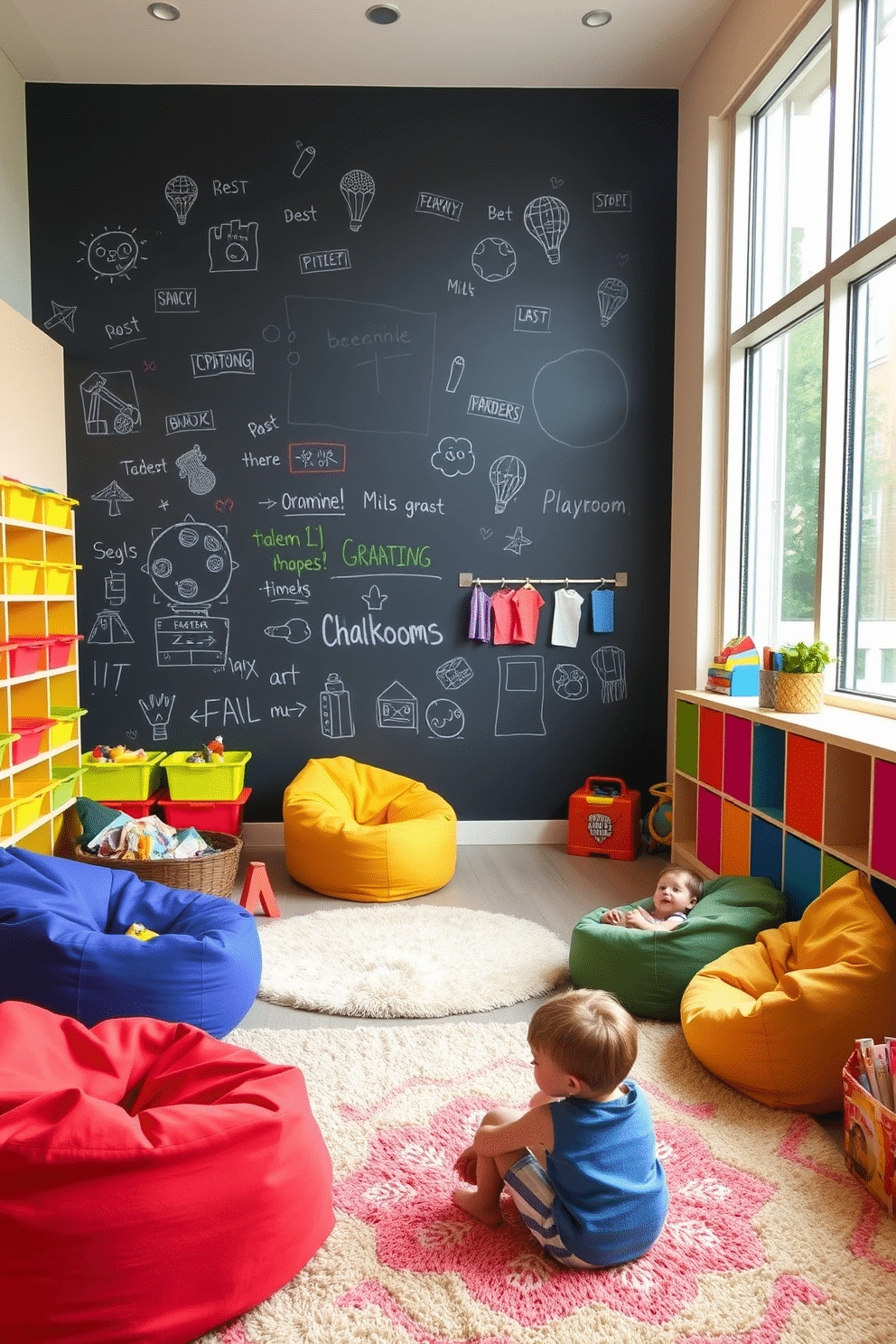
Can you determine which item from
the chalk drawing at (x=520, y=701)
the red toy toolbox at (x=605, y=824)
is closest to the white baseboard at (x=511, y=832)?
the red toy toolbox at (x=605, y=824)

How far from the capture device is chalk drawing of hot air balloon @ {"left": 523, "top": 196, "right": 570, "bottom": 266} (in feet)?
15.2

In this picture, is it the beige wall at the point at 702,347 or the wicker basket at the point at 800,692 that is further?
the beige wall at the point at 702,347

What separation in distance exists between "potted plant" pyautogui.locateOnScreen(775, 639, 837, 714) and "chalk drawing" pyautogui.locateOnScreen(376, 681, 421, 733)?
199 cm

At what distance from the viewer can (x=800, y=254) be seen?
3717 mm

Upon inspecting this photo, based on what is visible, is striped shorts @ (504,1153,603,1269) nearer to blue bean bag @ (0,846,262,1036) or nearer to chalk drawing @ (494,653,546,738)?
blue bean bag @ (0,846,262,1036)

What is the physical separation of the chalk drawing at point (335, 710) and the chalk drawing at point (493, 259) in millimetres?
2041

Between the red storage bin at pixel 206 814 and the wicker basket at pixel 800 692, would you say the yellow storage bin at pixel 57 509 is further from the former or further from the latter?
the wicker basket at pixel 800 692

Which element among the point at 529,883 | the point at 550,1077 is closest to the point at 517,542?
the point at 529,883

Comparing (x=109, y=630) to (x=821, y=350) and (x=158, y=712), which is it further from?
(x=821, y=350)

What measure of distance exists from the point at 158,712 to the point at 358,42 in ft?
10.2

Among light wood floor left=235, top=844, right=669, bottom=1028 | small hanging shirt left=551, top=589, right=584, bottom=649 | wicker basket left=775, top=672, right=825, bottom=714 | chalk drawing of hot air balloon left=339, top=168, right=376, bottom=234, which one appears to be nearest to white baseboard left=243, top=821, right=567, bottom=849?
light wood floor left=235, top=844, right=669, bottom=1028

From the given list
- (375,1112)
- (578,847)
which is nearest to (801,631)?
(578,847)

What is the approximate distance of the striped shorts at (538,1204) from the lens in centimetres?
171

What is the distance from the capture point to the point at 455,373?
15.3ft
